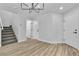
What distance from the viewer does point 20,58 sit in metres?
1.06

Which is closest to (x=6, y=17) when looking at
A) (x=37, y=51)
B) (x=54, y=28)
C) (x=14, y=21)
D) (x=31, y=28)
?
(x=14, y=21)

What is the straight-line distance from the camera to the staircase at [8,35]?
6323mm

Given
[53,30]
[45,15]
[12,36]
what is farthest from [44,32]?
[12,36]

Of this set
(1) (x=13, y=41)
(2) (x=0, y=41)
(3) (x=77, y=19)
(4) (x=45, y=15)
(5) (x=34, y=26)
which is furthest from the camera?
(5) (x=34, y=26)

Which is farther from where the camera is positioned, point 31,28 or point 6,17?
point 31,28

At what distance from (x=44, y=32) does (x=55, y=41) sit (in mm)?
1210

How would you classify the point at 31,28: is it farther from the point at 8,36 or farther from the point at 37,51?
the point at 37,51

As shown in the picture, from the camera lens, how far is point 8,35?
Result: 682 cm

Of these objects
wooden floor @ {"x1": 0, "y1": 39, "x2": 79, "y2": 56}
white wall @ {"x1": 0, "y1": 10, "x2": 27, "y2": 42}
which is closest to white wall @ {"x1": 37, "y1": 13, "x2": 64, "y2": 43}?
wooden floor @ {"x1": 0, "y1": 39, "x2": 79, "y2": 56}

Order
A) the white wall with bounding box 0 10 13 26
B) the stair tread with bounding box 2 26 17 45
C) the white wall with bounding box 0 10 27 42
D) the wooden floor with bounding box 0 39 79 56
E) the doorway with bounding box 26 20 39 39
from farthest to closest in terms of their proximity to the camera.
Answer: the doorway with bounding box 26 20 39 39 → the white wall with bounding box 0 10 13 26 → the white wall with bounding box 0 10 27 42 → the stair tread with bounding box 2 26 17 45 → the wooden floor with bounding box 0 39 79 56

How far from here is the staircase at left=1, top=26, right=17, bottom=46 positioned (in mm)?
6323

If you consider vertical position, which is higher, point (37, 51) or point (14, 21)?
point (14, 21)

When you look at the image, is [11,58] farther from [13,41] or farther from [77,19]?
[13,41]

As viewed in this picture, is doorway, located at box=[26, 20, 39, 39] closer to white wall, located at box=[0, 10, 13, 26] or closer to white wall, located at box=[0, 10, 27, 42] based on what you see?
white wall, located at box=[0, 10, 27, 42]
